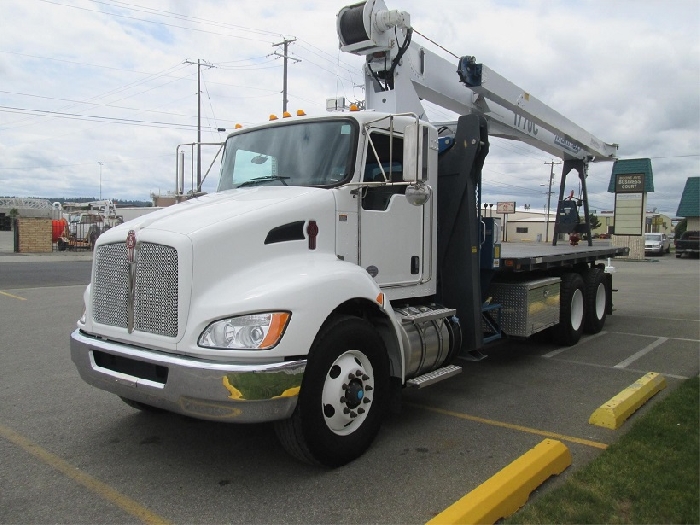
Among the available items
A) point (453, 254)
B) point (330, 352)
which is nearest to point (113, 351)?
point (330, 352)

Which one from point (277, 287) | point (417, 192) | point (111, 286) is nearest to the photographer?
point (277, 287)

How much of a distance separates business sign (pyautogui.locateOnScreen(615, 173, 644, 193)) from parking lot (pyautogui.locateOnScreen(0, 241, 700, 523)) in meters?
27.6

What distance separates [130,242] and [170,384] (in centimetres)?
105

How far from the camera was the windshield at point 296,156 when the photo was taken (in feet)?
16.0

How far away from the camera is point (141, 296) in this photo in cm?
404

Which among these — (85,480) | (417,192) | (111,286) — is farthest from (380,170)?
(85,480)

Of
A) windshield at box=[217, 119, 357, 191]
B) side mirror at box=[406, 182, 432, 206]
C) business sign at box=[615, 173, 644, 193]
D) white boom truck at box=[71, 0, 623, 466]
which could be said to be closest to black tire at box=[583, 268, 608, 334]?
white boom truck at box=[71, 0, 623, 466]

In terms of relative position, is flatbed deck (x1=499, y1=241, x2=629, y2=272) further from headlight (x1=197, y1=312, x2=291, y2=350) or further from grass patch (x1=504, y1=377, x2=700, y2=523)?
headlight (x1=197, y1=312, x2=291, y2=350)

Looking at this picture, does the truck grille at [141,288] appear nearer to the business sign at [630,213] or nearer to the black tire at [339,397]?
the black tire at [339,397]

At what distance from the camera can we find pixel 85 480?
4.05 metres

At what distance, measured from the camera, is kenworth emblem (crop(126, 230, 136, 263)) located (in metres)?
4.07

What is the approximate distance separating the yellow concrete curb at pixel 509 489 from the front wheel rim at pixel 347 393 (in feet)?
3.42

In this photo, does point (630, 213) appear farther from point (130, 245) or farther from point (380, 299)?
point (130, 245)

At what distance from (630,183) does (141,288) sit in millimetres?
34059
